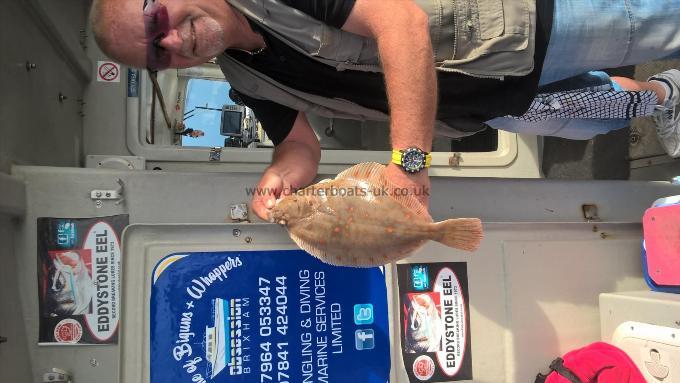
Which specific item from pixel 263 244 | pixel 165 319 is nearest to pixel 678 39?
pixel 263 244

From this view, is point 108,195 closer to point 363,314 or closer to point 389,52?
point 363,314

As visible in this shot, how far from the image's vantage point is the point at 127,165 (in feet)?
9.07

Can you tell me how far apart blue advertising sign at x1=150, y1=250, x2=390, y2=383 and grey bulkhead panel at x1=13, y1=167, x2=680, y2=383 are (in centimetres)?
8

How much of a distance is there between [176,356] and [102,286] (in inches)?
16.9

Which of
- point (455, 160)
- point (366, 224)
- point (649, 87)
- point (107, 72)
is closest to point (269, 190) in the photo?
point (366, 224)

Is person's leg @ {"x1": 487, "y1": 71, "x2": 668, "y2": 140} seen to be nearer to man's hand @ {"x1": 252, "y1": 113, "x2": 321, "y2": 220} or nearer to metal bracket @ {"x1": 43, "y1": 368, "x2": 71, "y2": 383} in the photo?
man's hand @ {"x1": 252, "y1": 113, "x2": 321, "y2": 220}

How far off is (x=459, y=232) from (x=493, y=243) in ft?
2.18

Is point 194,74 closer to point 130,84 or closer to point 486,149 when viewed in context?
point 130,84

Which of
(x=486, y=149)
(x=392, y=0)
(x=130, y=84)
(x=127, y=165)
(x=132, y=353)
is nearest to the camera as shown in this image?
(x=392, y=0)

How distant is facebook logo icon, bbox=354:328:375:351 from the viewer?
1.94m

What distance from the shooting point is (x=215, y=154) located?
3.01 metres

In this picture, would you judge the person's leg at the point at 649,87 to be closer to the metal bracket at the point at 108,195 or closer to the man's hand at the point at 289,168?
→ the man's hand at the point at 289,168

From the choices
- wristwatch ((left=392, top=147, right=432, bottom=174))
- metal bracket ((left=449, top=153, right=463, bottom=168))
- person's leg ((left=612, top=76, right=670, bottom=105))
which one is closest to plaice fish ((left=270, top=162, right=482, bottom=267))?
wristwatch ((left=392, top=147, right=432, bottom=174))

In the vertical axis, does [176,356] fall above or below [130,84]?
below
